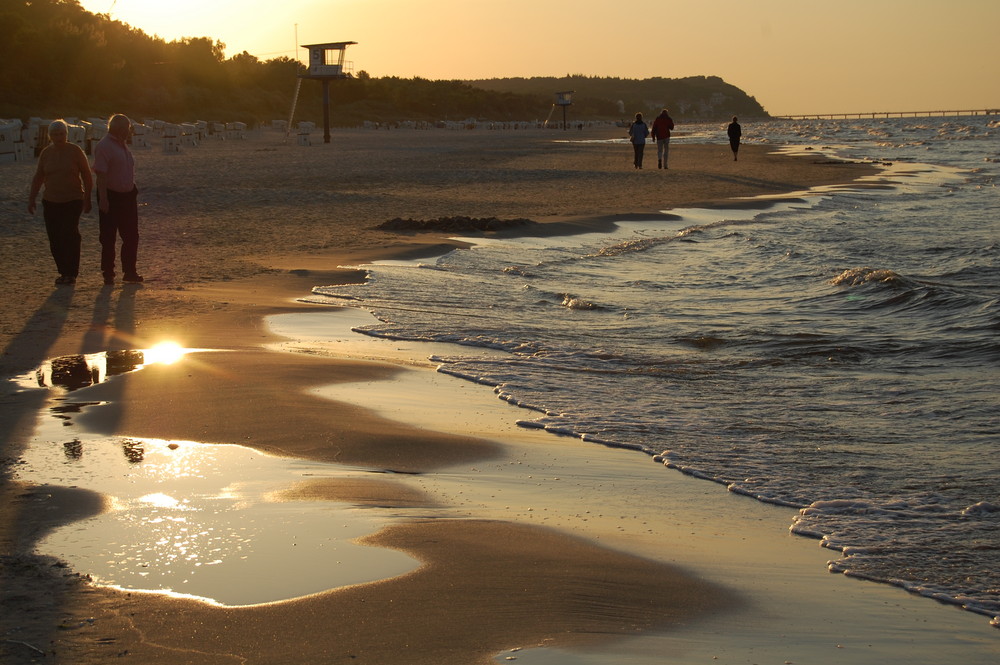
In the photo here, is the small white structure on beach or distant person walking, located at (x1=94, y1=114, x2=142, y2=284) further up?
the small white structure on beach

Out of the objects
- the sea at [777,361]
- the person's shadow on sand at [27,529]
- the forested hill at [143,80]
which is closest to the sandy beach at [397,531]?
the person's shadow on sand at [27,529]

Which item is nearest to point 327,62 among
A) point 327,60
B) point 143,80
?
point 327,60

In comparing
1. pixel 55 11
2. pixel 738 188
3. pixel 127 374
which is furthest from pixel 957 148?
pixel 55 11

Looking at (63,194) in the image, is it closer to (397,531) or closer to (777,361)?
(777,361)

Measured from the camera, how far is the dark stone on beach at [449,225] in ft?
48.7

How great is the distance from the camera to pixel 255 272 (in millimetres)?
10664

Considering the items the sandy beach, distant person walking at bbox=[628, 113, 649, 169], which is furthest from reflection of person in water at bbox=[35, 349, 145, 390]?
distant person walking at bbox=[628, 113, 649, 169]

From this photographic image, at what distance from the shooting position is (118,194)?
10.1 metres

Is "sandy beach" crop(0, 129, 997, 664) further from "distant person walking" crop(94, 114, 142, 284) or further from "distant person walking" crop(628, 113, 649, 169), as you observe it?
"distant person walking" crop(628, 113, 649, 169)

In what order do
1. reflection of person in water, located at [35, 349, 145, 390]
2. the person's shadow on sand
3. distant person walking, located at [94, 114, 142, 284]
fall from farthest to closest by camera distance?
1. distant person walking, located at [94, 114, 142, 284]
2. reflection of person in water, located at [35, 349, 145, 390]
3. the person's shadow on sand

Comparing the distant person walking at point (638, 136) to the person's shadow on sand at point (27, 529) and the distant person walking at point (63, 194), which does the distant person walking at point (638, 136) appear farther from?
the person's shadow on sand at point (27, 529)

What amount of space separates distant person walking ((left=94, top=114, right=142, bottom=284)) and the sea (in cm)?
187

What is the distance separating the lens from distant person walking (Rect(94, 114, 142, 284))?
988 cm

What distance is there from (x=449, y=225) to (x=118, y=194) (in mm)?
5814
